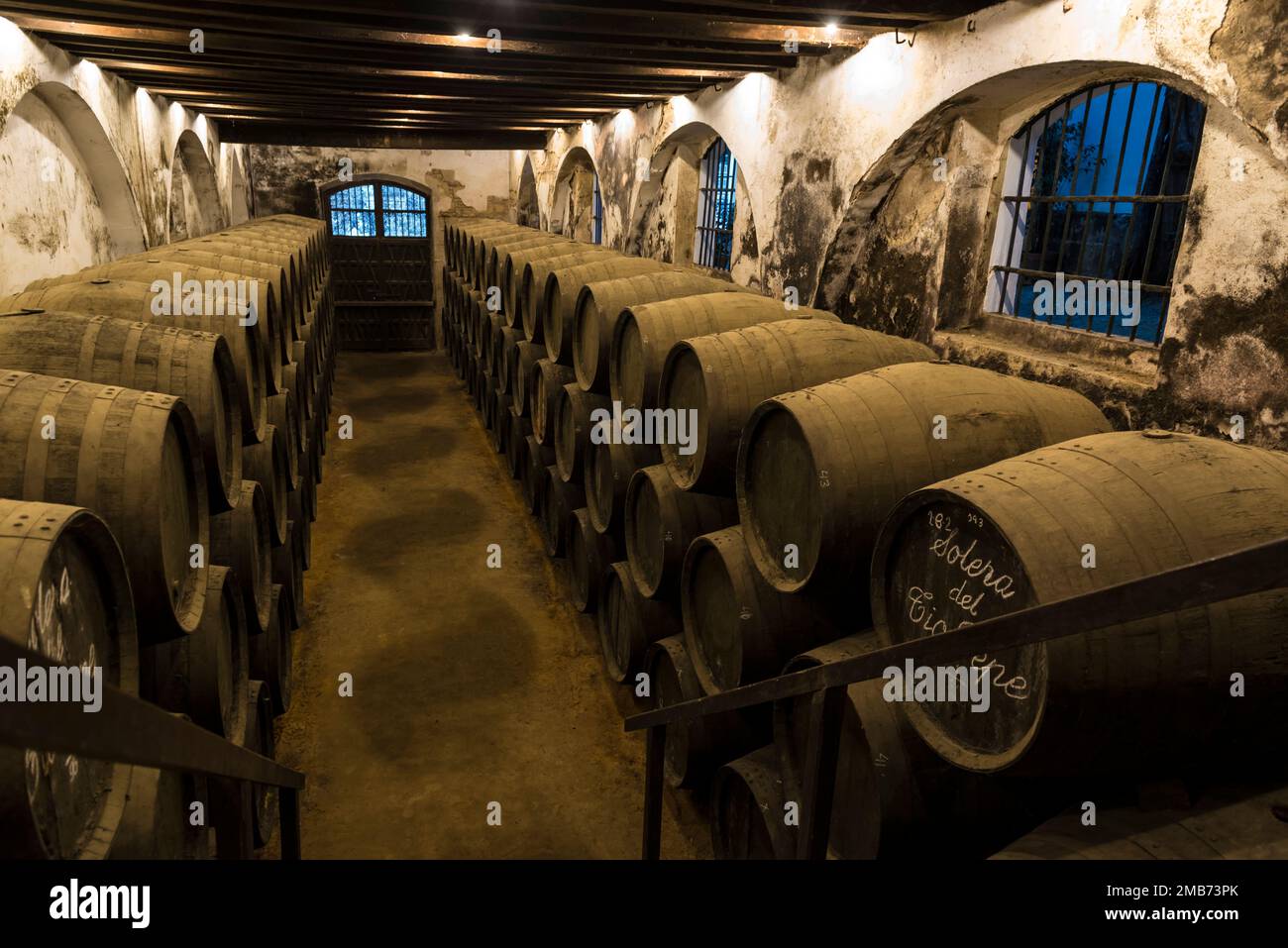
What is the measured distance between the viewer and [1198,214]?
3299 millimetres

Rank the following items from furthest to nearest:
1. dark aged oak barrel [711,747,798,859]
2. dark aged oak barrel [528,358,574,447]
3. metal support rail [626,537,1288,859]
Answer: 1. dark aged oak barrel [528,358,574,447]
2. dark aged oak barrel [711,747,798,859]
3. metal support rail [626,537,1288,859]

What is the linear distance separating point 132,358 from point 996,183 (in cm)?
450

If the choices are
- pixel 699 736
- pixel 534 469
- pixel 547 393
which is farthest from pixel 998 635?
pixel 534 469

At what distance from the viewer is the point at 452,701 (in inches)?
172

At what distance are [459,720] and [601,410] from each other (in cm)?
188

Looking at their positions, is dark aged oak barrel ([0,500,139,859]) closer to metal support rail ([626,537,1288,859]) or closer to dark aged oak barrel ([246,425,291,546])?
metal support rail ([626,537,1288,859])

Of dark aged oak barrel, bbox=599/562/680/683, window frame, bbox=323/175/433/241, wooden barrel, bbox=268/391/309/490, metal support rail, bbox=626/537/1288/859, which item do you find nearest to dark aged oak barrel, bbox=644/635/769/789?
dark aged oak barrel, bbox=599/562/680/683

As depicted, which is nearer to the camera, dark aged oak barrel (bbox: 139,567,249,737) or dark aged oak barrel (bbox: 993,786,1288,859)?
dark aged oak barrel (bbox: 993,786,1288,859)

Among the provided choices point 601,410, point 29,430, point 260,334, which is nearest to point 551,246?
point 601,410

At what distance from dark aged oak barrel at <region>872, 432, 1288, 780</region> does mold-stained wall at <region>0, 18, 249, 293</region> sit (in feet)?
20.9

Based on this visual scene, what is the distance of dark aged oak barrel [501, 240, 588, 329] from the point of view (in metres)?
6.82

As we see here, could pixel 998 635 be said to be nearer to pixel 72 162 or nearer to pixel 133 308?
pixel 133 308
